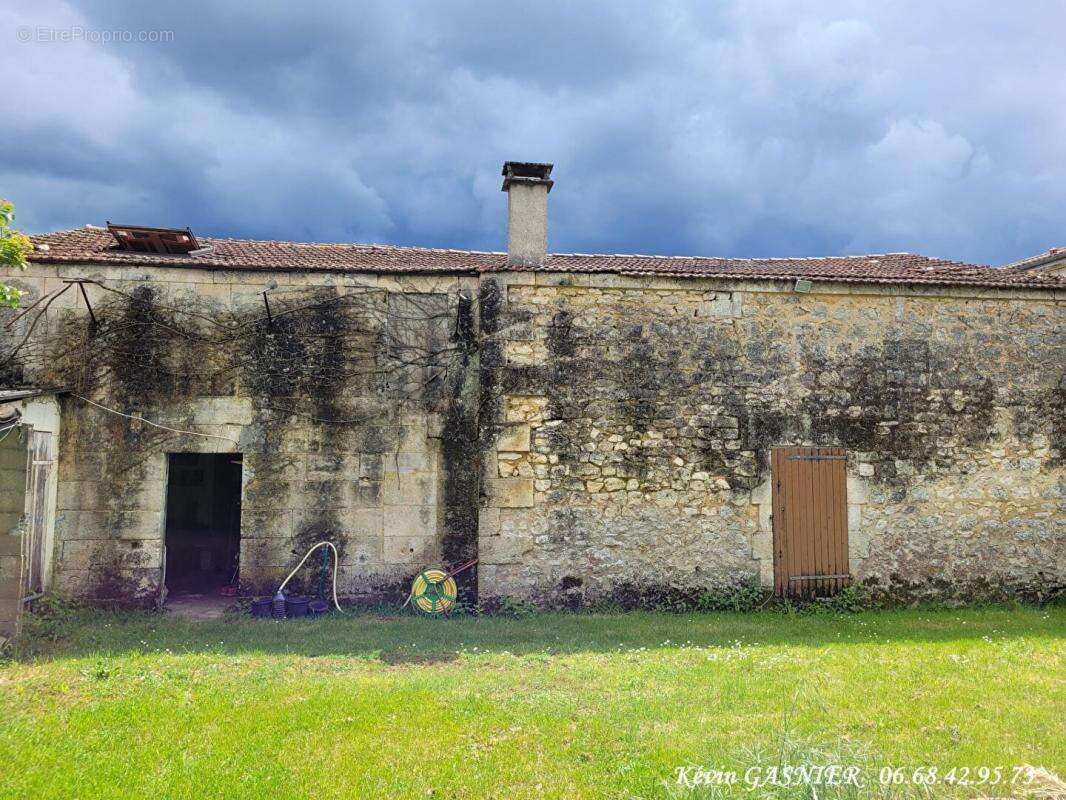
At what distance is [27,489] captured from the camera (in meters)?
7.49

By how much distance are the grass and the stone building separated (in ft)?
3.30

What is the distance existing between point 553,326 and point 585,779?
18.4ft

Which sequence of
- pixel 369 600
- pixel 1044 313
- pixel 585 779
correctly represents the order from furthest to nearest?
1. pixel 1044 313
2. pixel 369 600
3. pixel 585 779

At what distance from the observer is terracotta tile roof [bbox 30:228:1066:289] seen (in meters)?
9.03

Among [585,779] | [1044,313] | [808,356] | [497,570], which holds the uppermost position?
[1044,313]

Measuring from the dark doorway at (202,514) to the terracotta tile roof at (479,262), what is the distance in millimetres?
3415

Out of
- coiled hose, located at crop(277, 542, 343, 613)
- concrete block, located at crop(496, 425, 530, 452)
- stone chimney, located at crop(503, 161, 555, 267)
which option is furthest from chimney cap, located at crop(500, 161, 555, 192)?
coiled hose, located at crop(277, 542, 343, 613)

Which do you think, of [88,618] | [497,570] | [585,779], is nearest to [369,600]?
[497,570]

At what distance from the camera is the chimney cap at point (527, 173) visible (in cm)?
984

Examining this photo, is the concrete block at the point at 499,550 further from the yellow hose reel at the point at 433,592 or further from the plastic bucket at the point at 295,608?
the plastic bucket at the point at 295,608

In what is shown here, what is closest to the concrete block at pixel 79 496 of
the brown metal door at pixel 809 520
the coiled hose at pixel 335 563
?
the coiled hose at pixel 335 563

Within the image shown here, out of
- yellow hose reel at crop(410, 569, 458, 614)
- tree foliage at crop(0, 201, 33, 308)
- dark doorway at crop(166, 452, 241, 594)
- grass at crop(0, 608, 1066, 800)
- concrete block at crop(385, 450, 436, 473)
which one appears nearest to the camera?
grass at crop(0, 608, 1066, 800)

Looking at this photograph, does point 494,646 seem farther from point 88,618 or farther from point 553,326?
point 88,618

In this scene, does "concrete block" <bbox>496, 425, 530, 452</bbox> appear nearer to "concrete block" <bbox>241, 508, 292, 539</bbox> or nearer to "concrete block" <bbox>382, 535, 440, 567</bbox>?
"concrete block" <bbox>382, 535, 440, 567</bbox>
